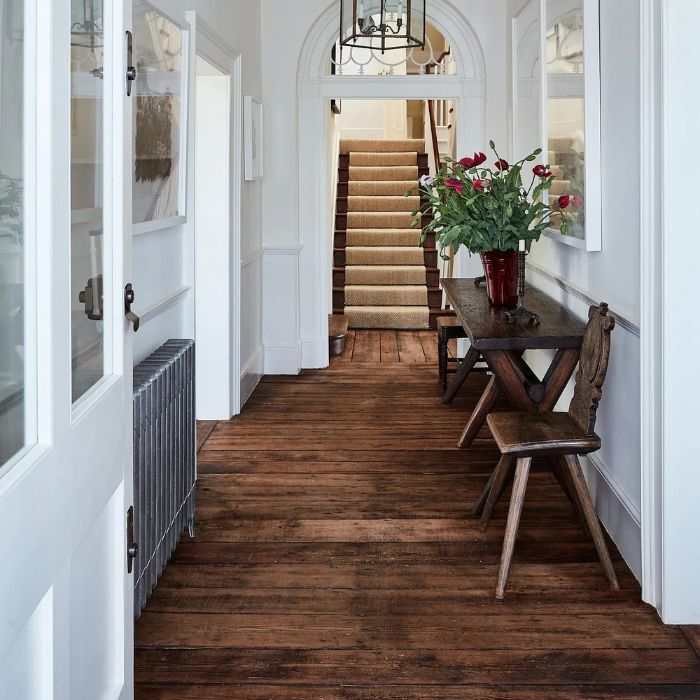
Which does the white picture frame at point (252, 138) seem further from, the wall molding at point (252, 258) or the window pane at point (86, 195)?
the window pane at point (86, 195)

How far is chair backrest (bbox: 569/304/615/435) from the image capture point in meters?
3.40

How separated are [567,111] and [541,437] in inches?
72.1

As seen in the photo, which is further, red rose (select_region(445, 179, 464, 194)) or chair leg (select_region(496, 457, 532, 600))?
red rose (select_region(445, 179, 464, 194))

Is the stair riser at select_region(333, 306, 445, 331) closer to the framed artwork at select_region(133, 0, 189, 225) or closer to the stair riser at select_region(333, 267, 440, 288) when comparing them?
the stair riser at select_region(333, 267, 440, 288)

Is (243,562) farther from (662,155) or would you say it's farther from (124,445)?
(662,155)

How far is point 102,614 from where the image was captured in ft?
7.00

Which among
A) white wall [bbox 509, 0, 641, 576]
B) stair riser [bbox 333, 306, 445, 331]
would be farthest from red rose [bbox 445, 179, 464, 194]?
stair riser [bbox 333, 306, 445, 331]

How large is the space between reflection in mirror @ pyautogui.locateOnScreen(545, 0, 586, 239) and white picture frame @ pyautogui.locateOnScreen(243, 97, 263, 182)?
6.74 feet

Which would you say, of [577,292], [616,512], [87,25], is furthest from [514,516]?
[87,25]

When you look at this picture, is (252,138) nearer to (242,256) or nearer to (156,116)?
(242,256)

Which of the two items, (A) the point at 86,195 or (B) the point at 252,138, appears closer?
(A) the point at 86,195

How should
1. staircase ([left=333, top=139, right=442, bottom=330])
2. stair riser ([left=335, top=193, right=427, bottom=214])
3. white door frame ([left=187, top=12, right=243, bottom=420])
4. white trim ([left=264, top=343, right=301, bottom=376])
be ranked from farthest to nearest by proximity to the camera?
stair riser ([left=335, top=193, right=427, bottom=214]) → staircase ([left=333, top=139, right=442, bottom=330]) → white trim ([left=264, top=343, right=301, bottom=376]) → white door frame ([left=187, top=12, right=243, bottom=420])

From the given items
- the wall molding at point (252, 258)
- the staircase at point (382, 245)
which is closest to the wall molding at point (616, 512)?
the wall molding at point (252, 258)

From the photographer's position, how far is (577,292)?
459 cm
